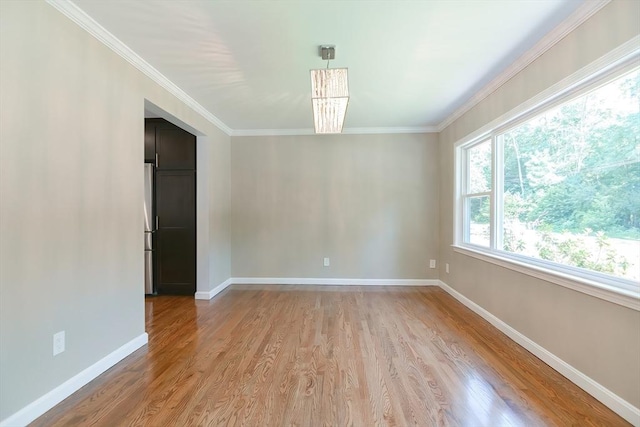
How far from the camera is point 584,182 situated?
1994 mm

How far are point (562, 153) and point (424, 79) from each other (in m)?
1.39

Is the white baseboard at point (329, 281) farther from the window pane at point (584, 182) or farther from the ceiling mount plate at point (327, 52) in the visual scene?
the ceiling mount plate at point (327, 52)

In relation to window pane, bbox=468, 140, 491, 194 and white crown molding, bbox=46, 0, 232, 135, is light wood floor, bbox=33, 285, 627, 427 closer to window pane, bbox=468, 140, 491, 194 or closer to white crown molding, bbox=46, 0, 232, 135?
window pane, bbox=468, 140, 491, 194

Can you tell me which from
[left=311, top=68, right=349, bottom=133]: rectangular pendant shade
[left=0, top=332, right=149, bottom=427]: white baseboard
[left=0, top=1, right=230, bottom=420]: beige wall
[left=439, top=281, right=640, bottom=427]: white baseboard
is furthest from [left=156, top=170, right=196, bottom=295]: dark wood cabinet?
[left=439, top=281, right=640, bottom=427]: white baseboard

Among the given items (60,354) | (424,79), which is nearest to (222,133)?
(424,79)

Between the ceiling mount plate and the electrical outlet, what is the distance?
272 centimetres

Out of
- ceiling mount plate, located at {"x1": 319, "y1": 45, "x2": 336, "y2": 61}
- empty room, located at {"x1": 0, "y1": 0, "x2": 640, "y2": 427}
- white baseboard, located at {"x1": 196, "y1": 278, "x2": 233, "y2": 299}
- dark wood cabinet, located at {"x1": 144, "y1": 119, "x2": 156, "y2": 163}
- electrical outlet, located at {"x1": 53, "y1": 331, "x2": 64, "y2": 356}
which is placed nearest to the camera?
empty room, located at {"x1": 0, "y1": 0, "x2": 640, "y2": 427}

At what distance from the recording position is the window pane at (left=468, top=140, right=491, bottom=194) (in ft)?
10.8

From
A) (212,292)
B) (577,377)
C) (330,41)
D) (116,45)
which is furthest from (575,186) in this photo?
(212,292)

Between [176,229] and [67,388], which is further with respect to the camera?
[176,229]

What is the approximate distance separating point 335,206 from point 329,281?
1.23m

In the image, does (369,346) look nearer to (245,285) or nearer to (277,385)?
(277,385)

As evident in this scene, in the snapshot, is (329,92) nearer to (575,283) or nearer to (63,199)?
(63,199)

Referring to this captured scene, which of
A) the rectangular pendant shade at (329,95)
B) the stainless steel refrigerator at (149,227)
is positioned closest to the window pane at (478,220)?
the rectangular pendant shade at (329,95)
